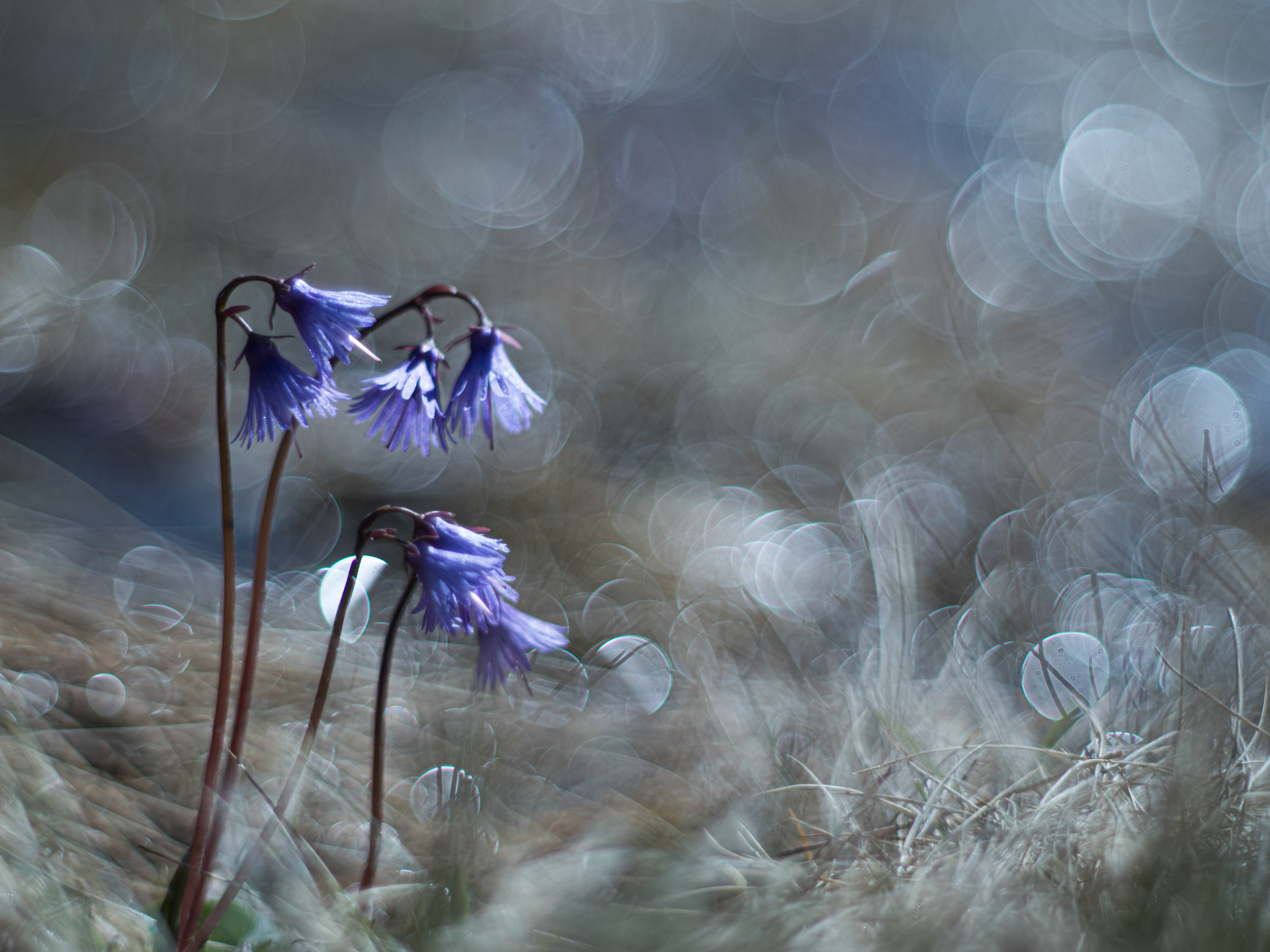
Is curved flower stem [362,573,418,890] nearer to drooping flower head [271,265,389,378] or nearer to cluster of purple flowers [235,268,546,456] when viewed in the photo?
cluster of purple flowers [235,268,546,456]

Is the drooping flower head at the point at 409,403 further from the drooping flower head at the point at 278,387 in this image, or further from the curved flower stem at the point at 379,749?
the curved flower stem at the point at 379,749

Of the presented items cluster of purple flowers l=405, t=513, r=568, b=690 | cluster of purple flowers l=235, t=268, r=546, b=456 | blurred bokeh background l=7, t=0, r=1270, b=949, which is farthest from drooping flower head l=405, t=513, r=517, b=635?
blurred bokeh background l=7, t=0, r=1270, b=949

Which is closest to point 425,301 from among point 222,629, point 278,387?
point 278,387

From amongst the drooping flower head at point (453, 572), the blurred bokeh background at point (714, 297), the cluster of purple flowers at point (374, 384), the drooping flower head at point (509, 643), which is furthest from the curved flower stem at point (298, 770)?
the blurred bokeh background at point (714, 297)

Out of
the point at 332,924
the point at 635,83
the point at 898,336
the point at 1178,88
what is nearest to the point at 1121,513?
the point at 898,336

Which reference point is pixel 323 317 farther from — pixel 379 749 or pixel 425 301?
pixel 379 749

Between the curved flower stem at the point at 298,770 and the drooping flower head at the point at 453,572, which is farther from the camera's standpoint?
the drooping flower head at the point at 453,572

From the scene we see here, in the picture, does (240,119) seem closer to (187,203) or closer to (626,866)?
(187,203)
